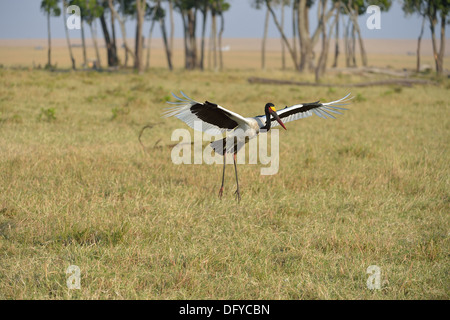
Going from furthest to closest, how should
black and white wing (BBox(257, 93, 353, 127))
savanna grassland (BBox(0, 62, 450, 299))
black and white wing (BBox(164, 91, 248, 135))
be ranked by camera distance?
black and white wing (BBox(257, 93, 353, 127)), black and white wing (BBox(164, 91, 248, 135)), savanna grassland (BBox(0, 62, 450, 299))

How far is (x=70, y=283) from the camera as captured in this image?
12.7ft

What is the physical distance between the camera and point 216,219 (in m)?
5.71

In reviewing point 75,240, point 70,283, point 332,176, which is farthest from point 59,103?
point 70,283

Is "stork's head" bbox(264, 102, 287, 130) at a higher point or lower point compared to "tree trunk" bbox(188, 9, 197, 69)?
lower

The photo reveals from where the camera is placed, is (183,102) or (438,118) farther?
(438,118)

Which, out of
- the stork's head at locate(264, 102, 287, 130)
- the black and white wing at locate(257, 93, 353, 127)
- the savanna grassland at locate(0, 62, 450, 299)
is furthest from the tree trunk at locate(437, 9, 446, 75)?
A: the stork's head at locate(264, 102, 287, 130)

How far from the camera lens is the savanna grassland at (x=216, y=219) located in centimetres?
403

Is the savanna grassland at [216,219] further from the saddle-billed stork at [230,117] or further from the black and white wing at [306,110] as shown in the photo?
the black and white wing at [306,110]

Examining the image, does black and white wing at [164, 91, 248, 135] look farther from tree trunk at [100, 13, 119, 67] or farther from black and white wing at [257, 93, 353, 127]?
tree trunk at [100, 13, 119, 67]

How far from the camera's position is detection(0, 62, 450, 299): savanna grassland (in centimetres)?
403

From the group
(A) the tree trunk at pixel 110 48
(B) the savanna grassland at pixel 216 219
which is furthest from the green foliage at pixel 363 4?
(B) the savanna grassland at pixel 216 219

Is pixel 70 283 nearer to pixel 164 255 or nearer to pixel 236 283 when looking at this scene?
pixel 164 255
